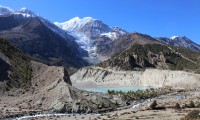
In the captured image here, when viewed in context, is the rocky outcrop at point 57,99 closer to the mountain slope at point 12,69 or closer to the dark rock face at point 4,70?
the mountain slope at point 12,69

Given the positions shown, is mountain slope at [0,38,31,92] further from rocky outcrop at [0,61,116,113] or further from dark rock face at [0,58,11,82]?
rocky outcrop at [0,61,116,113]

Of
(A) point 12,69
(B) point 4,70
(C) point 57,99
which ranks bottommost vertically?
(C) point 57,99

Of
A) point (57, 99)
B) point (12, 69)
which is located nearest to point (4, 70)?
point (12, 69)

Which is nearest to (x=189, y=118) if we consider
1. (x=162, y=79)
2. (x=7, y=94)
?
(x=7, y=94)

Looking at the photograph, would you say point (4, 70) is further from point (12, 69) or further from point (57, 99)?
point (57, 99)

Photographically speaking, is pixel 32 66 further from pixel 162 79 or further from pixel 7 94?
pixel 162 79

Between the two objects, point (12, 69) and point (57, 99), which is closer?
point (57, 99)

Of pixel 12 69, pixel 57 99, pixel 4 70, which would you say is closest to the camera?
pixel 57 99

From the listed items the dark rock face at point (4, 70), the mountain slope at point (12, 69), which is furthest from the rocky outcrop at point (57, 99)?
the dark rock face at point (4, 70)

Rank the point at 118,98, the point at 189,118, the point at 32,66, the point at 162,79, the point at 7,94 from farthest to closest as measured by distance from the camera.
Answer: the point at 162,79, the point at 32,66, the point at 118,98, the point at 7,94, the point at 189,118

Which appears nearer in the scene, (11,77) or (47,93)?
(47,93)

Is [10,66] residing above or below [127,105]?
above
